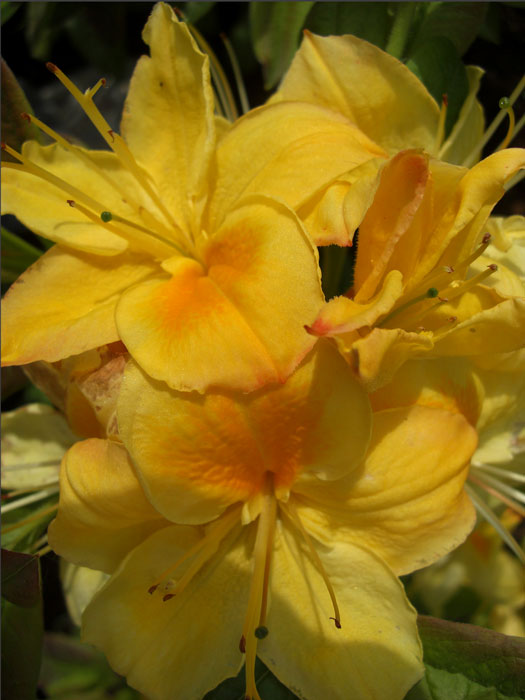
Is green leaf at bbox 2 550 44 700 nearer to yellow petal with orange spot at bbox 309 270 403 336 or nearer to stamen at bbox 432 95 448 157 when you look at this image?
yellow petal with orange spot at bbox 309 270 403 336

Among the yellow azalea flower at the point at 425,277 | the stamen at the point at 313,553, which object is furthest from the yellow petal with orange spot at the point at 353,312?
the stamen at the point at 313,553

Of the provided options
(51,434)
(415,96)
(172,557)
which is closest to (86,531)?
(172,557)

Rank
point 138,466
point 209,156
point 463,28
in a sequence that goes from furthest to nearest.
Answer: point 463,28 < point 209,156 < point 138,466

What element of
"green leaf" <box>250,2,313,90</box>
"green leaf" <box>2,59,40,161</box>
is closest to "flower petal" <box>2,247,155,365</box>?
"green leaf" <box>2,59,40,161</box>

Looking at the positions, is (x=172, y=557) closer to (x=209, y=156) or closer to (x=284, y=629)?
(x=284, y=629)

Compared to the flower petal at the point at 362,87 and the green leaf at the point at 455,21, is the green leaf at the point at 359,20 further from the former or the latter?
the flower petal at the point at 362,87

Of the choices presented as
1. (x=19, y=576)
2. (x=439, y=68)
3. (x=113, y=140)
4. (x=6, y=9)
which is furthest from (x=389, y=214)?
(x=6, y=9)

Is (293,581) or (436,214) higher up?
(436,214)
